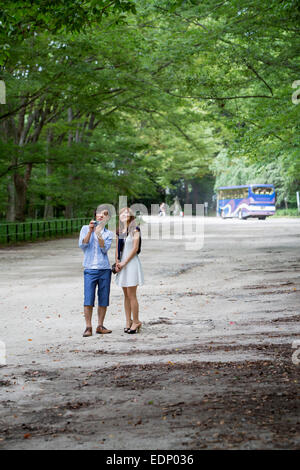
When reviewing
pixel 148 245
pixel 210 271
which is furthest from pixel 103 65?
pixel 210 271

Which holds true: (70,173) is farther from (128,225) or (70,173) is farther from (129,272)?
(129,272)

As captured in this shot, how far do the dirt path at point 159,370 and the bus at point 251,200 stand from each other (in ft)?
141

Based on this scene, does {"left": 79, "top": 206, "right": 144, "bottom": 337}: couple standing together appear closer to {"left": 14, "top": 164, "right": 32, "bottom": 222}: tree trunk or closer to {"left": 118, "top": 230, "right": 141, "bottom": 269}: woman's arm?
{"left": 118, "top": 230, "right": 141, "bottom": 269}: woman's arm

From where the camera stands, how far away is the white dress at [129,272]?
849 centimetres

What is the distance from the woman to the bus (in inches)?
1888

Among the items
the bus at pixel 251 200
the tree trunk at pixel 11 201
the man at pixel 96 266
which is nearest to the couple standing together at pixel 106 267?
the man at pixel 96 266

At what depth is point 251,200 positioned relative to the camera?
184 feet

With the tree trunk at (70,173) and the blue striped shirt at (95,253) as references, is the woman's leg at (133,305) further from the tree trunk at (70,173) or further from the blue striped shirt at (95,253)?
the tree trunk at (70,173)

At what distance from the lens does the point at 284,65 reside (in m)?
19.2

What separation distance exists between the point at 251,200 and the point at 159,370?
167ft

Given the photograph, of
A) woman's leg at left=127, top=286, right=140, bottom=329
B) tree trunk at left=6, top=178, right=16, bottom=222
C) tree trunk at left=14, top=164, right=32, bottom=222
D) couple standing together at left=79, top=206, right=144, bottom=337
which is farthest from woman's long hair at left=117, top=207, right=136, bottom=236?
tree trunk at left=6, top=178, right=16, bottom=222

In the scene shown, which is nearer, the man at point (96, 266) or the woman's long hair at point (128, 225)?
the man at point (96, 266)

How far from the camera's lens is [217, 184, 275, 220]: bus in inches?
2190

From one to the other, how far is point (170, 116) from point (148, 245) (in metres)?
8.63
